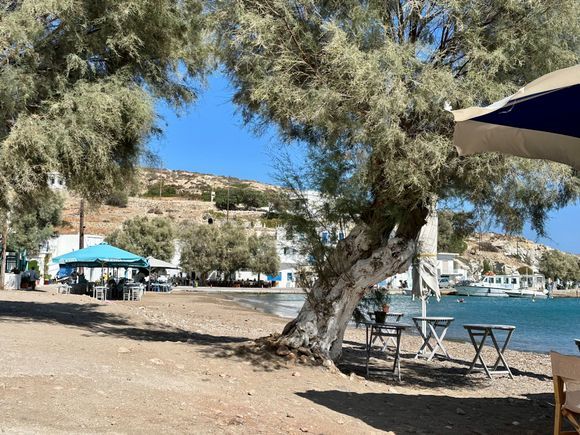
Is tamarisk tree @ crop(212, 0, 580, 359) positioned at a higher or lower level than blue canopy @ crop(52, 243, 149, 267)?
higher

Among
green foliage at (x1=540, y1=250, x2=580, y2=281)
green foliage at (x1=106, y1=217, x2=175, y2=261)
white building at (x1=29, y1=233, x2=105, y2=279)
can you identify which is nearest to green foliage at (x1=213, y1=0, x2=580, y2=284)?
white building at (x1=29, y1=233, x2=105, y2=279)

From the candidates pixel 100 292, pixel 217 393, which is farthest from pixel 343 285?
pixel 100 292

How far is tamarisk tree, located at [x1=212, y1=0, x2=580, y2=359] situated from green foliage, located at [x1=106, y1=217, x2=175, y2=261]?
4584 cm

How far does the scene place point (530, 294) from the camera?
291 ft

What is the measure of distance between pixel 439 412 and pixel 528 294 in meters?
90.1

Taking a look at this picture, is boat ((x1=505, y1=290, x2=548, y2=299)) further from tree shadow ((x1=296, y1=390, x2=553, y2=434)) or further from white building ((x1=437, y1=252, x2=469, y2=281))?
tree shadow ((x1=296, y1=390, x2=553, y2=434))

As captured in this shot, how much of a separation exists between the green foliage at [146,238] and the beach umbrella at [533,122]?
4957cm

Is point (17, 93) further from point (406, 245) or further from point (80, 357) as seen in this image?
point (406, 245)

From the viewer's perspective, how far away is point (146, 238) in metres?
52.9

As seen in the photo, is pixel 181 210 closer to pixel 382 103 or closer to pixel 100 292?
pixel 100 292

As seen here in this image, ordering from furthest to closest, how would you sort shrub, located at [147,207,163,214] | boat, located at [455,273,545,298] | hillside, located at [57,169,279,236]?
boat, located at [455,273,545,298], shrub, located at [147,207,163,214], hillside, located at [57,169,279,236]

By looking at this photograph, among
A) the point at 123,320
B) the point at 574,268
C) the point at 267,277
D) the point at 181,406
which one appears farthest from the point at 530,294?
the point at 181,406

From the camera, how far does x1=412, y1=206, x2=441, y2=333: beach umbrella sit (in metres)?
8.88

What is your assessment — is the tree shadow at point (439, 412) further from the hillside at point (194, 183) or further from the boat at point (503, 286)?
the hillside at point (194, 183)
